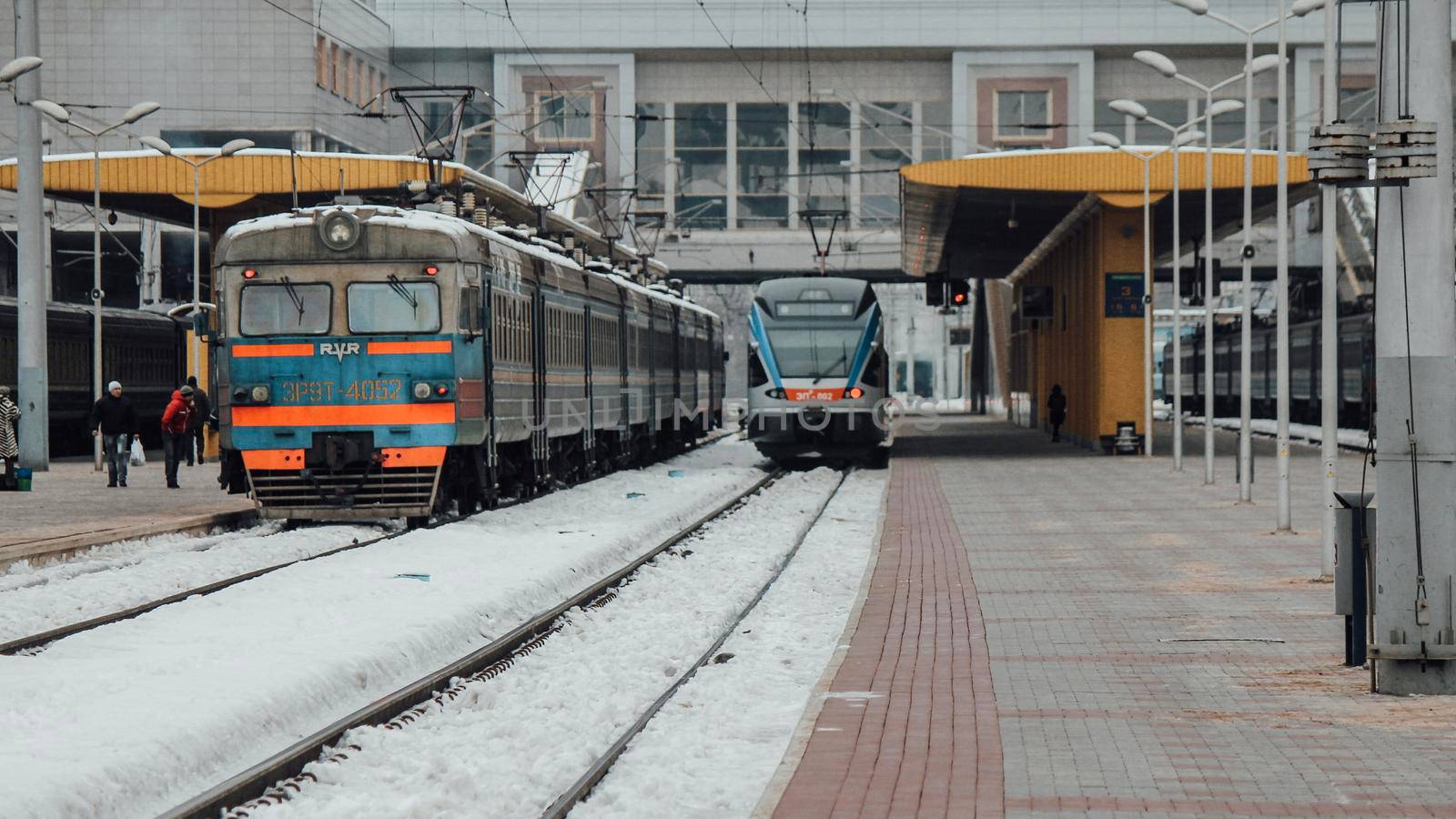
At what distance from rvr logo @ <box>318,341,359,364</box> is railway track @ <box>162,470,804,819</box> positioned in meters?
5.64

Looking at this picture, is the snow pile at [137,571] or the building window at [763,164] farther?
the building window at [763,164]

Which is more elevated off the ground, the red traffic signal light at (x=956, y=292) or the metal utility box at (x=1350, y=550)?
the red traffic signal light at (x=956, y=292)

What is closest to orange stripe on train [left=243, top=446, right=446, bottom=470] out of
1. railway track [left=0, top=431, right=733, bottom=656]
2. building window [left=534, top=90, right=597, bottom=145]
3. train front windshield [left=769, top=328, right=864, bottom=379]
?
railway track [left=0, top=431, right=733, bottom=656]

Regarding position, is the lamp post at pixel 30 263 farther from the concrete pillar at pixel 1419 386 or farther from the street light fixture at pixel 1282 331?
the concrete pillar at pixel 1419 386

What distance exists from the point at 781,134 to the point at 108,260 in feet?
80.4

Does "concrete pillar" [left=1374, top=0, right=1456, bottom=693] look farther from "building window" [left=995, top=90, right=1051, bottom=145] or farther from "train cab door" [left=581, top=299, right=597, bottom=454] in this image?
"building window" [left=995, top=90, right=1051, bottom=145]

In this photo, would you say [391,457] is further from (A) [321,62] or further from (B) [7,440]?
(A) [321,62]

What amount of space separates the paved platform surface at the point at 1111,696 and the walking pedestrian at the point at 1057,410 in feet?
97.8

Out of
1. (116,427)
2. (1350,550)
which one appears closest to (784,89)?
(116,427)

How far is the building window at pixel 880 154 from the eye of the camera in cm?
7419

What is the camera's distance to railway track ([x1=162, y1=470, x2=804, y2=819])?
784 cm

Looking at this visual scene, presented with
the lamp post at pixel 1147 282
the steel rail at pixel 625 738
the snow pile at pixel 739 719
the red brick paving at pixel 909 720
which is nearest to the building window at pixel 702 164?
the lamp post at pixel 1147 282

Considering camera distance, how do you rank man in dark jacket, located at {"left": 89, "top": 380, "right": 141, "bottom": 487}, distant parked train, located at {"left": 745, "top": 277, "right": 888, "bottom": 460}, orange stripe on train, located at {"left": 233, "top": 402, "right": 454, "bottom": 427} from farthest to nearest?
distant parked train, located at {"left": 745, "top": 277, "right": 888, "bottom": 460}, man in dark jacket, located at {"left": 89, "top": 380, "right": 141, "bottom": 487}, orange stripe on train, located at {"left": 233, "top": 402, "right": 454, "bottom": 427}

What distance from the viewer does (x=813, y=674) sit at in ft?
38.6
